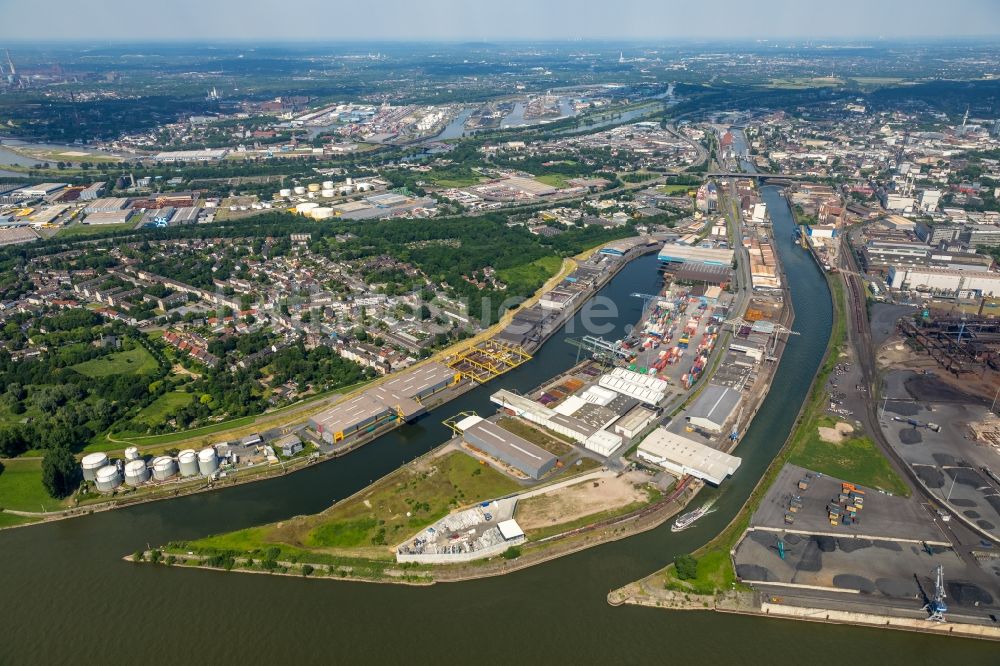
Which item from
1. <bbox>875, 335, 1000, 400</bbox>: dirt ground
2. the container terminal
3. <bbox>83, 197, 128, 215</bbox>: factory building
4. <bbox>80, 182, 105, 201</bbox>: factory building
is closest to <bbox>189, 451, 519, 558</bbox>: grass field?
the container terminal

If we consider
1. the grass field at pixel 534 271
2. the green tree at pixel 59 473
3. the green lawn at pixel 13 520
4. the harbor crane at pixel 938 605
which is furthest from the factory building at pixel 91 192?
the harbor crane at pixel 938 605

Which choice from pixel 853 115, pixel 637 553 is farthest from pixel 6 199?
pixel 853 115

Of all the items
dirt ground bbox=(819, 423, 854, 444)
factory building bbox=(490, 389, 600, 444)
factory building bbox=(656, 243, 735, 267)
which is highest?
factory building bbox=(656, 243, 735, 267)

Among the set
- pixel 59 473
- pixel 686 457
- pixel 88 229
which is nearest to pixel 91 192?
pixel 88 229

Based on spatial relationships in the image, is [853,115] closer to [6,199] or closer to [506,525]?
[506,525]

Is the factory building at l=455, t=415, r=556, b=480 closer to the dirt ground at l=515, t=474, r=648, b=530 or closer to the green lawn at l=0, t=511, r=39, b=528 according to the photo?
the dirt ground at l=515, t=474, r=648, b=530
